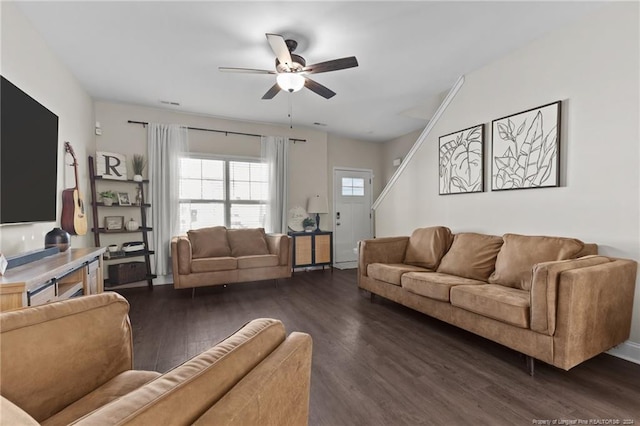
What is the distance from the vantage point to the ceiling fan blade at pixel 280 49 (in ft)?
7.36

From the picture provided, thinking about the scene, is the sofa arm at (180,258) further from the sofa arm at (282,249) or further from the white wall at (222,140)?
the white wall at (222,140)

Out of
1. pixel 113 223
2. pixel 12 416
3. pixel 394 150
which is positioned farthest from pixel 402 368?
pixel 394 150

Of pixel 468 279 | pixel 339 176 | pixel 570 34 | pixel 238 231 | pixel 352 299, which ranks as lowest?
pixel 352 299

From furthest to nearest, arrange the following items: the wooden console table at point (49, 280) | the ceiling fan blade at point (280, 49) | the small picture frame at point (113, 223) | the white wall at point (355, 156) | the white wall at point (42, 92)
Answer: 1. the white wall at point (355, 156)
2. the small picture frame at point (113, 223)
3. the ceiling fan blade at point (280, 49)
4. the white wall at point (42, 92)
5. the wooden console table at point (49, 280)

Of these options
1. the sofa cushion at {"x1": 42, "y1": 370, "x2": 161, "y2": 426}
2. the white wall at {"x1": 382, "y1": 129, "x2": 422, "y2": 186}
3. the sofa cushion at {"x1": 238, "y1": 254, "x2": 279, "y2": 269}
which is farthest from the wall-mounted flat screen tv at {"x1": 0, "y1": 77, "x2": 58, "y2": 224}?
the white wall at {"x1": 382, "y1": 129, "x2": 422, "y2": 186}

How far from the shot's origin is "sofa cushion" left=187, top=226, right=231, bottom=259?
4062 mm

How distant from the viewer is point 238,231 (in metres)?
4.46

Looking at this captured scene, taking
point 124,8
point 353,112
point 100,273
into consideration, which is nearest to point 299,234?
point 353,112

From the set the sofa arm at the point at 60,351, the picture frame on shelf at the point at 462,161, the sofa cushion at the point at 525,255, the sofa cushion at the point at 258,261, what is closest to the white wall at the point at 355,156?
the sofa cushion at the point at 258,261

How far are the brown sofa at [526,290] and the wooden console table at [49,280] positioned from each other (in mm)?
2706

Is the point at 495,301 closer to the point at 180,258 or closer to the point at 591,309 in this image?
the point at 591,309

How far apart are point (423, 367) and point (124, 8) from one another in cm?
343

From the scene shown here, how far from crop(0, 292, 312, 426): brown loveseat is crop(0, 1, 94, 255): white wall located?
1.54 metres

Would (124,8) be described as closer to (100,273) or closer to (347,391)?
(100,273)
